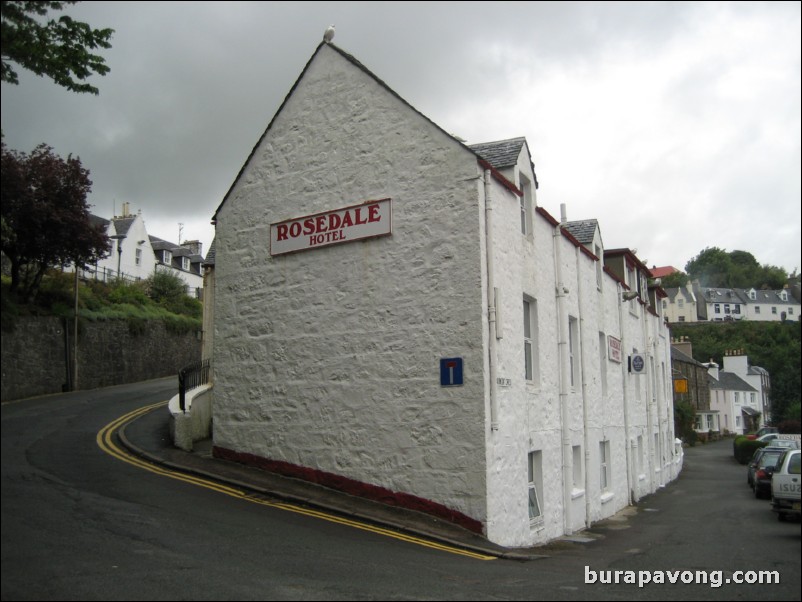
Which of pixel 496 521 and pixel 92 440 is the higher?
pixel 92 440

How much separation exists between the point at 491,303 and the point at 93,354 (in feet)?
80.1

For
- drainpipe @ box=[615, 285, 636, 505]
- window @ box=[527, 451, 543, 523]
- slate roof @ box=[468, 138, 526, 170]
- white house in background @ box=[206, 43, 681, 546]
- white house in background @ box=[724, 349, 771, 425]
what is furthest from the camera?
white house in background @ box=[724, 349, 771, 425]

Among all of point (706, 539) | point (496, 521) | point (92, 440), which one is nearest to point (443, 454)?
point (496, 521)

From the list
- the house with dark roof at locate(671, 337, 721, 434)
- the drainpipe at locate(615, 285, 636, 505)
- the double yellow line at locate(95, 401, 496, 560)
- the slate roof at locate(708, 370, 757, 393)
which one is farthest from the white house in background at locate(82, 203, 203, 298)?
the slate roof at locate(708, 370, 757, 393)

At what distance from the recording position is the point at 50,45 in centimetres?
945

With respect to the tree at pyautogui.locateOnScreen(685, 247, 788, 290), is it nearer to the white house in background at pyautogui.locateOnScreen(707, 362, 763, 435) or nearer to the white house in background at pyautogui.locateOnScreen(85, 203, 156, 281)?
the white house in background at pyautogui.locateOnScreen(707, 362, 763, 435)

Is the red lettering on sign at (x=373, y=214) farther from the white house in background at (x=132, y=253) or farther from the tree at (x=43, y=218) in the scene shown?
the white house in background at (x=132, y=253)

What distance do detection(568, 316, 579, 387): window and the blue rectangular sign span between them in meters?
6.94

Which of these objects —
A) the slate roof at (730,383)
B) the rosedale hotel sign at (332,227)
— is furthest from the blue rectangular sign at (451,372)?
the slate roof at (730,383)

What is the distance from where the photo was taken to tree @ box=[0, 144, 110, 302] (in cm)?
1164

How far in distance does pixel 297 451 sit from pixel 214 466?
6.74 feet

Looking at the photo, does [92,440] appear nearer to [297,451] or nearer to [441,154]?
[297,451]

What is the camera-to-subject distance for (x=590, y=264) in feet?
72.2

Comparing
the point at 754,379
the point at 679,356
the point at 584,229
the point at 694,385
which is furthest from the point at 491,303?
the point at 754,379
